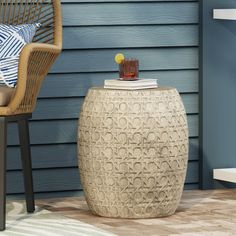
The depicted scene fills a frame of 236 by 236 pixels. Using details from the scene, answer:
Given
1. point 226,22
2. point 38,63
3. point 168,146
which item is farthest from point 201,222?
point 226,22

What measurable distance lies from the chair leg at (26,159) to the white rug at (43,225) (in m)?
0.05

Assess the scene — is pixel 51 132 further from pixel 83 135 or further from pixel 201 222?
pixel 201 222

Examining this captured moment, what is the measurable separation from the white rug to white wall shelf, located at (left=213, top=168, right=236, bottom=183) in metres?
0.94

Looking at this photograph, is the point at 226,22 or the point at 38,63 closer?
the point at 38,63

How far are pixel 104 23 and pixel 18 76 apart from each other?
91 centimetres

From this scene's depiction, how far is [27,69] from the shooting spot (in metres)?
3.65

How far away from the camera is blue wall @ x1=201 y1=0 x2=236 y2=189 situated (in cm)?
451

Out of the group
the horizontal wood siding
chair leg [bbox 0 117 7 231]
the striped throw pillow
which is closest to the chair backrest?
the horizontal wood siding

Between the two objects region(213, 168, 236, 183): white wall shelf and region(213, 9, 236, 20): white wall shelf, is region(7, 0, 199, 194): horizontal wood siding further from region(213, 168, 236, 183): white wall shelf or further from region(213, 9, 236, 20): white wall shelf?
region(213, 168, 236, 183): white wall shelf

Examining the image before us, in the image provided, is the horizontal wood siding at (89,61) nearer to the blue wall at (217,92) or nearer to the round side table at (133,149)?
the blue wall at (217,92)

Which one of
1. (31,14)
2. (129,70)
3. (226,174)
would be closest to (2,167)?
(129,70)

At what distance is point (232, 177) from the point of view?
4461 mm

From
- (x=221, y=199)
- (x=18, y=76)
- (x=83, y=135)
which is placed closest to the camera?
(x=18, y=76)

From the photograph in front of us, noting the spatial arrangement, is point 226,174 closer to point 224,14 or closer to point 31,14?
point 224,14
